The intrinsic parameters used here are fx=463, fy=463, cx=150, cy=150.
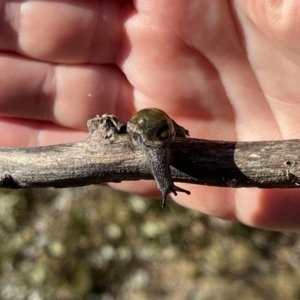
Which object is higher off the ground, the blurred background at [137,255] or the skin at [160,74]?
the skin at [160,74]

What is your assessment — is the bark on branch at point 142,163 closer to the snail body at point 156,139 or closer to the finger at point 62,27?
the snail body at point 156,139

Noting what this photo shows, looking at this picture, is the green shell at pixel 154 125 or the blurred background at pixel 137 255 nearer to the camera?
the green shell at pixel 154 125

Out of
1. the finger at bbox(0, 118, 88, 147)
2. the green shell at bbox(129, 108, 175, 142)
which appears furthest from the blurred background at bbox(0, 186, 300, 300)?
the green shell at bbox(129, 108, 175, 142)

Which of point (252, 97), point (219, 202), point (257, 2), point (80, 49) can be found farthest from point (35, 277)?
point (257, 2)

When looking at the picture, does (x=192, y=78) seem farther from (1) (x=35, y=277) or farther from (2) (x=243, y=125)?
(1) (x=35, y=277)

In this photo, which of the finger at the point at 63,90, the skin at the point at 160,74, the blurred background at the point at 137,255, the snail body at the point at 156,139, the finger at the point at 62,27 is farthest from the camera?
the blurred background at the point at 137,255

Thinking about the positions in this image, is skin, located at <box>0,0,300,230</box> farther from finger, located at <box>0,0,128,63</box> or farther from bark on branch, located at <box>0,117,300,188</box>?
bark on branch, located at <box>0,117,300,188</box>

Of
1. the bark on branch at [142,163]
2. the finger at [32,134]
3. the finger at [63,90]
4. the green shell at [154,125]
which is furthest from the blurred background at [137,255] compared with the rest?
the green shell at [154,125]

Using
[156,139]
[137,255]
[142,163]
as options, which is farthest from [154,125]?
[137,255]
